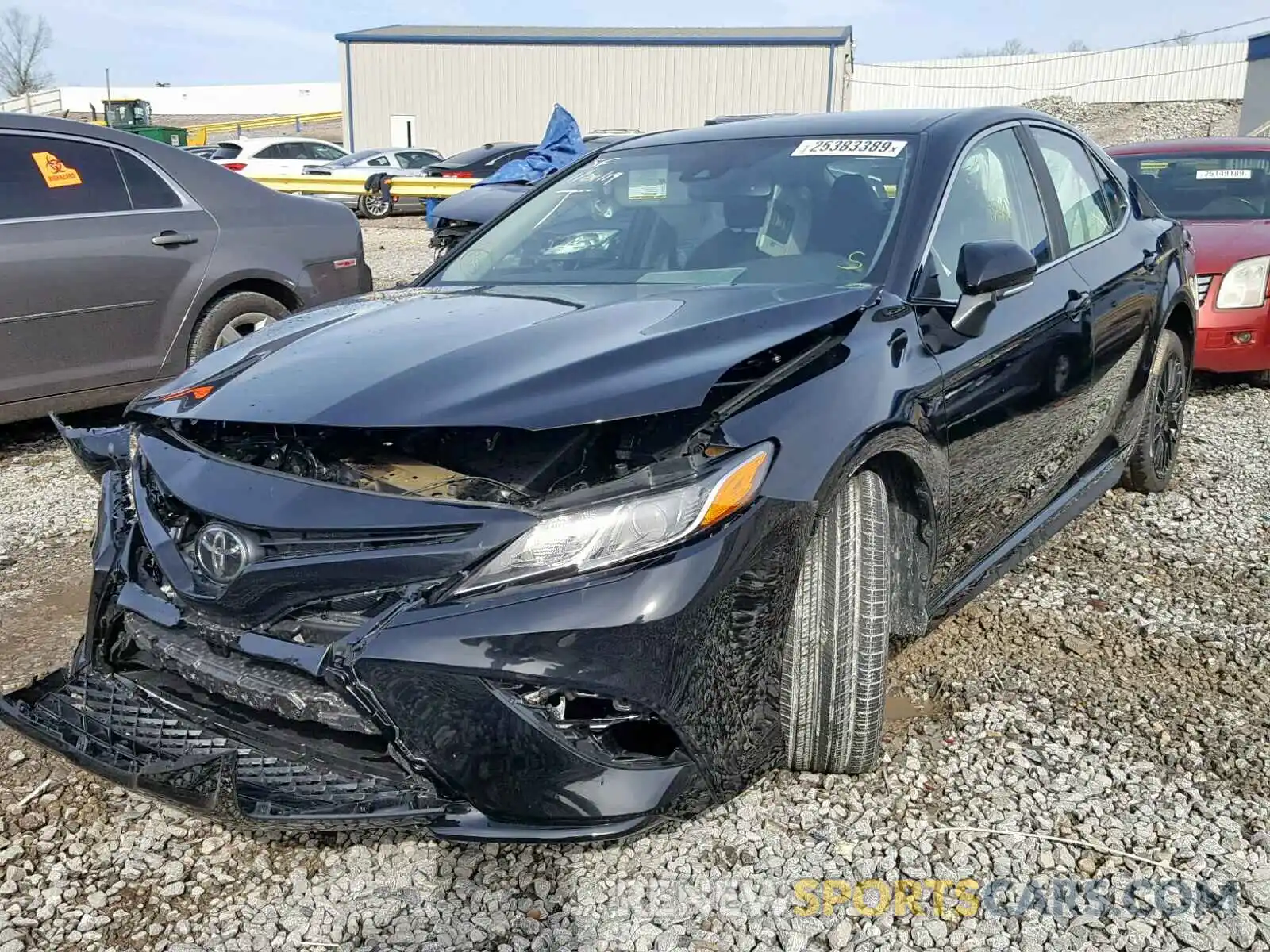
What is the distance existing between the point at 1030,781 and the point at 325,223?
4.73 metres

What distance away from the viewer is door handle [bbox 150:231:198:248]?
525 cm

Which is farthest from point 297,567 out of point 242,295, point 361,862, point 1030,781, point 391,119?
point 391,119

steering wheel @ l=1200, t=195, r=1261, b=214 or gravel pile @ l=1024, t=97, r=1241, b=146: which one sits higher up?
gravel pile @ l=1024, t=97, r=1241, b=146

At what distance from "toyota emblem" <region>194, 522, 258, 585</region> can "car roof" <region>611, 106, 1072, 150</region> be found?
207 cm

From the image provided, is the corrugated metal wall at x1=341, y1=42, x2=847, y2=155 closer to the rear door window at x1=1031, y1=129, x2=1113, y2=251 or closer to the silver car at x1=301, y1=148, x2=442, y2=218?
the silver car at x1=301, y1=148, x2=442, y2=218

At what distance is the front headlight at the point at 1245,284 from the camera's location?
19.5 ft

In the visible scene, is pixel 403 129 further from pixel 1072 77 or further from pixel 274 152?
pixel 1072 77

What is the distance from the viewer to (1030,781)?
2551 millimetres

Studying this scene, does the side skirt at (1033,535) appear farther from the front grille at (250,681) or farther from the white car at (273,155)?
the white car at (273,155)

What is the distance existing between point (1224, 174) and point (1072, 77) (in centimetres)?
3788

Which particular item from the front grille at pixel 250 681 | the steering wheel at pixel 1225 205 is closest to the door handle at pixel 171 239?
the front grille at pixel 250 681

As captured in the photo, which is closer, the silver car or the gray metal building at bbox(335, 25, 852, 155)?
the silver car

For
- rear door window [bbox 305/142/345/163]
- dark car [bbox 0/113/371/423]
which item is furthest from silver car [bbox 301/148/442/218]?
dark car [bbox 0/113/371/423]

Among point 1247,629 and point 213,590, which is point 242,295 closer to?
point 213,590
